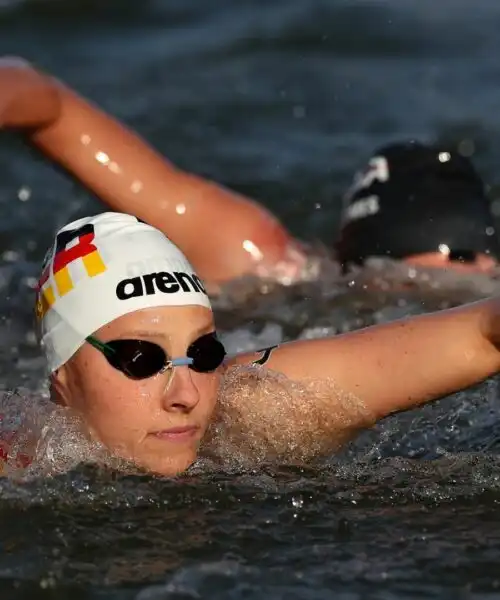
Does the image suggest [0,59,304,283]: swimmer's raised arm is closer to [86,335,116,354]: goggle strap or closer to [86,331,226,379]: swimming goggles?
[86,335,116,354]: goggle strap

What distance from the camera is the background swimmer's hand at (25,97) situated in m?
4.69

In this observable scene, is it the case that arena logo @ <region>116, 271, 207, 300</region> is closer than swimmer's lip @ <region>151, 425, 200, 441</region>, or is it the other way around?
swimmer's lip @ <region>151, 425, 200, 441</region>

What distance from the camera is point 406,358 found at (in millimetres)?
3928

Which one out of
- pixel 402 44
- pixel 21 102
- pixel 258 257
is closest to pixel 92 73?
pixel 402 44

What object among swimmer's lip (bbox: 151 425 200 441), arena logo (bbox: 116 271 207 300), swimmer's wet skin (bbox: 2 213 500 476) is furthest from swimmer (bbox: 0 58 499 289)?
swimmer's lip (bbox: 151 425 200 441)

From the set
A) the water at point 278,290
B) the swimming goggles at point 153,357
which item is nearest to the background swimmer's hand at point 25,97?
the water at point 278,290

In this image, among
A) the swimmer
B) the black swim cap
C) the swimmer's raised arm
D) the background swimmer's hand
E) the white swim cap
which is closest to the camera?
the white swim cap

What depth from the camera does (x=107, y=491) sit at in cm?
393

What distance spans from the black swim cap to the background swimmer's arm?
5.99ft

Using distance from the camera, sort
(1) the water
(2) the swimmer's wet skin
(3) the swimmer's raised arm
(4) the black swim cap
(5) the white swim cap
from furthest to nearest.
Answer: (4) the black swim cap
(3) the swimmer's raised arm
(5) the white swim cap
(2) the swimmer's wet skin
(1) the water

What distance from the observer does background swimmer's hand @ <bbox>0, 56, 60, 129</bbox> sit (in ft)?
15.4

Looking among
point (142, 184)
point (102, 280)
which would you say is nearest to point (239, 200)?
point (142, 184)

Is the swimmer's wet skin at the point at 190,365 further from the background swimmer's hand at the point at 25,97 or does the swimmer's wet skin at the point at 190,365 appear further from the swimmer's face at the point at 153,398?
the background swimmer's hand at the point at 25,97

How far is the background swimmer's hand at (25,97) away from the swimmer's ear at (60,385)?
103 centimetres
